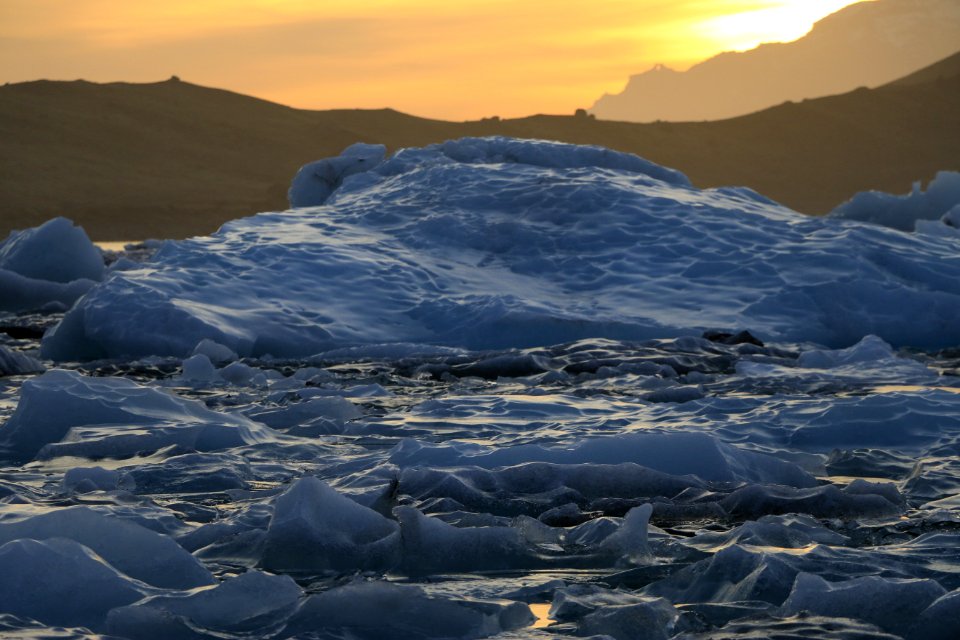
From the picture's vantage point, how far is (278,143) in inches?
2714

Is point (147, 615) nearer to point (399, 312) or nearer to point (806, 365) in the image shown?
point (806, 365)

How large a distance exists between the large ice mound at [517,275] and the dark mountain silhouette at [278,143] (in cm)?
3793

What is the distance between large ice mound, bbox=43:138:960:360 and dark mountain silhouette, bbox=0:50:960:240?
37.9m

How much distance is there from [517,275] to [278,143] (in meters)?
58.9

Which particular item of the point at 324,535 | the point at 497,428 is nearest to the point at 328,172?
the point at 497,428

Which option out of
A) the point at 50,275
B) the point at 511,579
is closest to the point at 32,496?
the point at 511,579

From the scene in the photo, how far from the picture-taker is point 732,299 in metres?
11.2

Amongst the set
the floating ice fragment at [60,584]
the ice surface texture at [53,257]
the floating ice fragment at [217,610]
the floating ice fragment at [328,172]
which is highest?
the floating ice fragment at [328,172]

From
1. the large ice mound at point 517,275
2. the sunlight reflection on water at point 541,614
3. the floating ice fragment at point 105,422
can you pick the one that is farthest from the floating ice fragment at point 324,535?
the large ice mound at point 517,275

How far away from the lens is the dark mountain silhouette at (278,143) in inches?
2168

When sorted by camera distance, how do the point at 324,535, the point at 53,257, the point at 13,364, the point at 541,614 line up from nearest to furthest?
the point at 541,614
the point at 324,535
the point at 13,364
the point at 53,257

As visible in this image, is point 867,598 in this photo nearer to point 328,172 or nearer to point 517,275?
point 517,275

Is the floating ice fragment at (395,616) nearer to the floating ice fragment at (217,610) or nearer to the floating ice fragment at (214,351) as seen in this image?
the floating ice fragment at (217,610)

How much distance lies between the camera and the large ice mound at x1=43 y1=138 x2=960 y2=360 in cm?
1026
